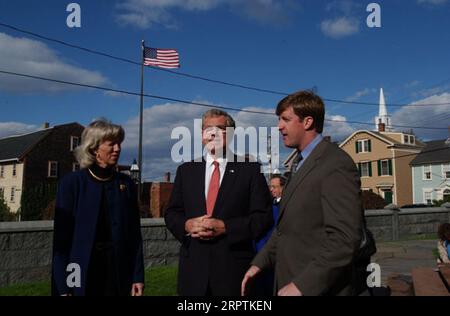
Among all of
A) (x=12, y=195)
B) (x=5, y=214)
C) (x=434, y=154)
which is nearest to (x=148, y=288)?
(x=5, y=214)

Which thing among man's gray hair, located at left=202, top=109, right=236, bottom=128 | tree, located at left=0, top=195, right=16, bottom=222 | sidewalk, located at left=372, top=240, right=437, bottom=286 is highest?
man's gray hair, located at left=202, top=109, right=236, bottom=128

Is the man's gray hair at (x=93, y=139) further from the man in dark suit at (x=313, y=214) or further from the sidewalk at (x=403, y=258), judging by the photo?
the sidewalk at (x=403, y=258)

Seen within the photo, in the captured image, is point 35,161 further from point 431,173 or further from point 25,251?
point 431,173

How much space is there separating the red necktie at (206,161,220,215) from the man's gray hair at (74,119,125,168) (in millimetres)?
824

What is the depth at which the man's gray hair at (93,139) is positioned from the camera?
3.46 metres

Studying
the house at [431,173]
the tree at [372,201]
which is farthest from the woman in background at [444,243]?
the house at [431,173]

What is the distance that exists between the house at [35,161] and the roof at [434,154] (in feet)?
135

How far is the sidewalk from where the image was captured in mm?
11271


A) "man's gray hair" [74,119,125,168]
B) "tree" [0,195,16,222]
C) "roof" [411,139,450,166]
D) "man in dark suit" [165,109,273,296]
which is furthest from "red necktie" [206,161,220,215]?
"roof" [411,139,450,166]

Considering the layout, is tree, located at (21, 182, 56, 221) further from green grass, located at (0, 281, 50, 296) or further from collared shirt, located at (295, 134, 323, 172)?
collared shirt, located at (295, 134, 323, 172)

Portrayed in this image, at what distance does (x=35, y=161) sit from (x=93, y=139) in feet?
169

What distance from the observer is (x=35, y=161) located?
50.4 m
